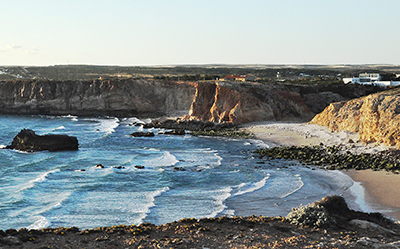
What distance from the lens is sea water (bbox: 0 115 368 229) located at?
Answer: 20.1 metres

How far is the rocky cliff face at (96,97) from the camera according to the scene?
81.8 m

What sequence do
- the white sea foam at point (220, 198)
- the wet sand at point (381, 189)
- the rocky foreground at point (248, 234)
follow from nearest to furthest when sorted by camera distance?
the rocky foreground at point (248, 234) → the white sea foam at point (220, 198) → the wet sand at point (381, 189)

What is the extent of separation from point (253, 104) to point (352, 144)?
2379 cm

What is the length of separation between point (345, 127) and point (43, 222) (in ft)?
113

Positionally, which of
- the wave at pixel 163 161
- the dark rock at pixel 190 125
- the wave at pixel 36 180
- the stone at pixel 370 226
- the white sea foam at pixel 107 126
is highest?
the stone at pixel 370 226

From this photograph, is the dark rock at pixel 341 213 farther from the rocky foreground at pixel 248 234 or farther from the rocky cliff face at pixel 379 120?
the rocky cliff face at pixel 379 120

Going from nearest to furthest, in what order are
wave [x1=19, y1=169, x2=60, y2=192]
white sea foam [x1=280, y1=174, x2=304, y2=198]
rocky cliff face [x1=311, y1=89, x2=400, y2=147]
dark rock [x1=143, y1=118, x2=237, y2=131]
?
white sea foam [x1=280, y1=174, x2=304, y2=198] → wave [x1=19, y1=169, x2=60, y2=192] → rocky cliff face [x1=311, y1=89, x2=400, y2=147] → dark rock [x1=143, y1=118, x2=237, y2=131]

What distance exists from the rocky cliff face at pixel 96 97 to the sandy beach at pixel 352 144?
2868 cm

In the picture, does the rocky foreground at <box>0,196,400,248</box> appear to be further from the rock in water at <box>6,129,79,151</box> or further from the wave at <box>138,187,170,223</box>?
the rock in water at <box>6,129,79,151</box>

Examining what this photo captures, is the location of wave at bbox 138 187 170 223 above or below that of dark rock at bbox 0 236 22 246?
below

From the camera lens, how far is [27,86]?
87.9 metres

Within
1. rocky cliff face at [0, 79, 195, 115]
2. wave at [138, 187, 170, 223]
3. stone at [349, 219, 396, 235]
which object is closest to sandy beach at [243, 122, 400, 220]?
stone at [349, 219, 396, 235]

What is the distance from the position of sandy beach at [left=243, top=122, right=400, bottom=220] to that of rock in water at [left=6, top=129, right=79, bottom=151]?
22134mm

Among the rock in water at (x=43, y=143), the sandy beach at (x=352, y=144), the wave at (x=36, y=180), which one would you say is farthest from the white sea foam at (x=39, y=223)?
the rock in water at (x=43, y=143)
